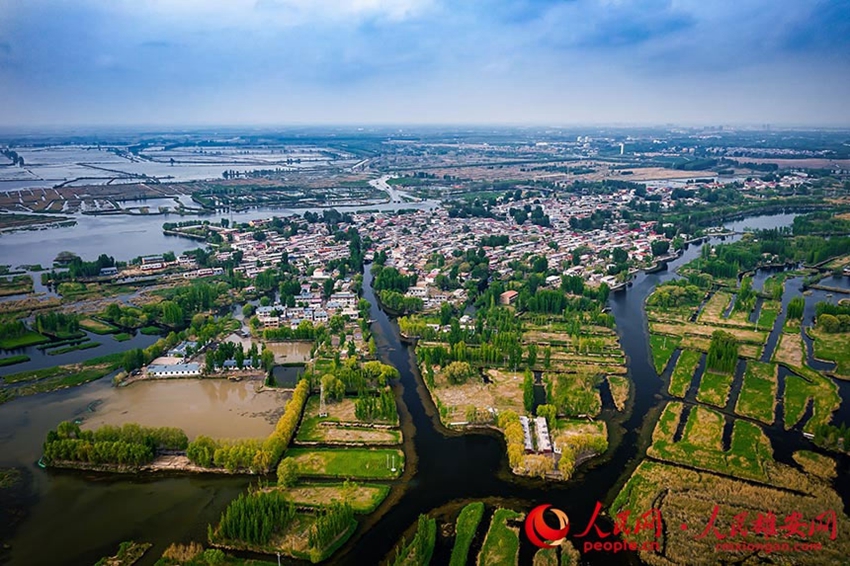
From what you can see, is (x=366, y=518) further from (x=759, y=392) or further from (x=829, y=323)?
(x=829, y=323)

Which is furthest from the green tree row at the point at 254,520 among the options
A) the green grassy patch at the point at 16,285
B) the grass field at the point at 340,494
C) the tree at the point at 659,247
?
the tree at the point at 659,247

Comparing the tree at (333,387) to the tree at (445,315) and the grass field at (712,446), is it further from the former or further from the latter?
the grass field at (712,446)

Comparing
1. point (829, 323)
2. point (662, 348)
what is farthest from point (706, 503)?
point (829, 323)

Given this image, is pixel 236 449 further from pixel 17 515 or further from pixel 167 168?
pixel 167 168

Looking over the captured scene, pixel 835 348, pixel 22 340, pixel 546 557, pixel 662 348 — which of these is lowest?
pixel 546 557

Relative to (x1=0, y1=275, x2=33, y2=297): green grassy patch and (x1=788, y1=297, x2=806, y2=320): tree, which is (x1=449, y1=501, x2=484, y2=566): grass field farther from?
(x1=0, y1=275, x2=33, y2=297): green grassy patch

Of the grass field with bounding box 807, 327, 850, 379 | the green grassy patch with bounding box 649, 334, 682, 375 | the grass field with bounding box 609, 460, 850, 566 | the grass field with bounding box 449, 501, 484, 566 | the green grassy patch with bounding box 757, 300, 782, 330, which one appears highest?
the green grassy patch with bounding box 757, 300, 782, 330

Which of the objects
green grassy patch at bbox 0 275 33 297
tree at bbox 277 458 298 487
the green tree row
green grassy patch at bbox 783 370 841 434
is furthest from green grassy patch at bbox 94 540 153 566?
green grassy patch at bbox 0 275 33 297
